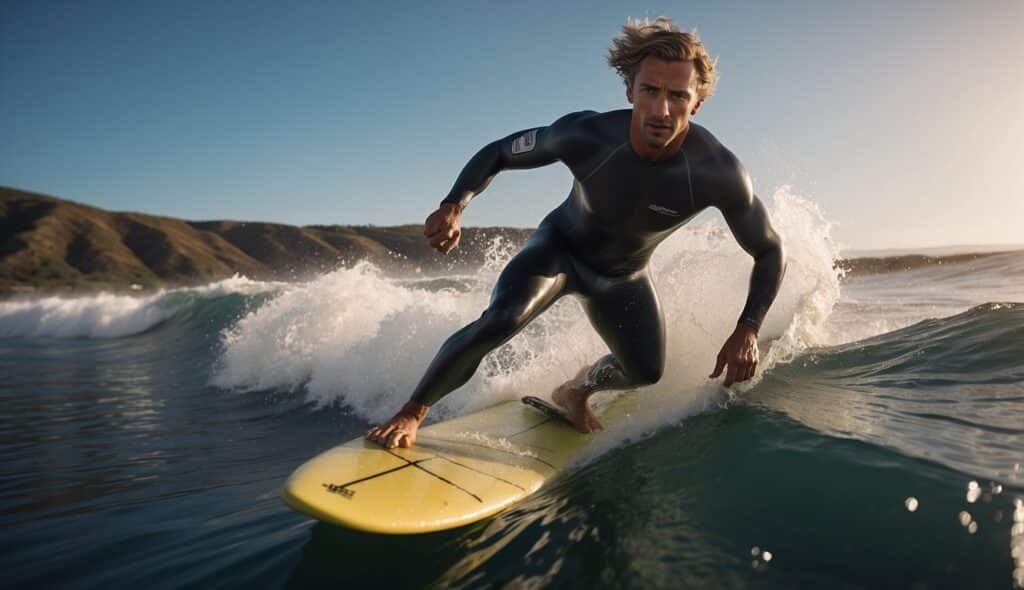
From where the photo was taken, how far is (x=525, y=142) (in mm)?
3314

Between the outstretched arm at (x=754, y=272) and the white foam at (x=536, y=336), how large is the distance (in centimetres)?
90

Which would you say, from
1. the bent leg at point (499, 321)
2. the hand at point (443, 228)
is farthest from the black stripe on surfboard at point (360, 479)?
the hand at point (443, 228)

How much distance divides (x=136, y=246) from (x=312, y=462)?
81.9 meters

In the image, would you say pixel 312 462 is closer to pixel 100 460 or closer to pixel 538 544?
pixel 538 544

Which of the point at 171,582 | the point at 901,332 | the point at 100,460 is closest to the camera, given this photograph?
the point at 171,582

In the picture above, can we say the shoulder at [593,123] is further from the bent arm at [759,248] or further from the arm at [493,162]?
the bent arm at [759,248]

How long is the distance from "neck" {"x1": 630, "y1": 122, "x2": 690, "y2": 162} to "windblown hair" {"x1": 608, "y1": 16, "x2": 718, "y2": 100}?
246 mm

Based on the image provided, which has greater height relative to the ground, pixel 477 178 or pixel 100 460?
pixel 477 178

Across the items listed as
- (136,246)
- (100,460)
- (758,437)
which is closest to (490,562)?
(758,437)

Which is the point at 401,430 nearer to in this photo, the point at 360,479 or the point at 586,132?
the point at 360,479

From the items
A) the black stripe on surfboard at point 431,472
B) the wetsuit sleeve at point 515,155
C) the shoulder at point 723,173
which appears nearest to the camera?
the black stripe on surfboard at point 431,472

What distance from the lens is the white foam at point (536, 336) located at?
478 centimetres

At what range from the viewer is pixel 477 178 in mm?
3234

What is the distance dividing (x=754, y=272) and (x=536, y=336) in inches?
207
